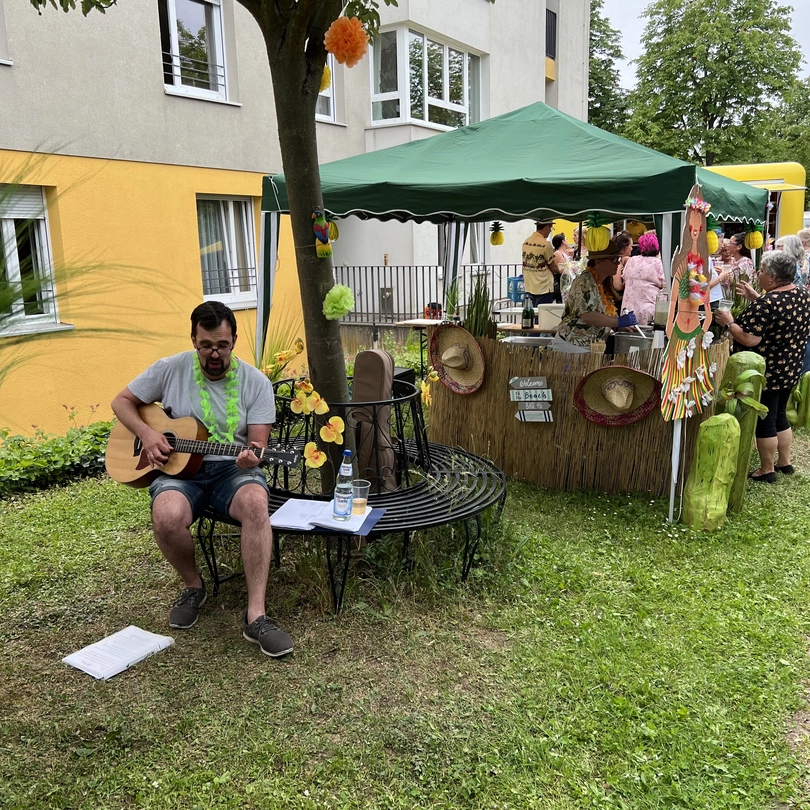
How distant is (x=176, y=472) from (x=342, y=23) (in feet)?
7.08

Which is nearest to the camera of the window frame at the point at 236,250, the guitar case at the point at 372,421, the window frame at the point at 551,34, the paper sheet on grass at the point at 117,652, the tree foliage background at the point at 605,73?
the paper sheet on grass at the point at 117,652

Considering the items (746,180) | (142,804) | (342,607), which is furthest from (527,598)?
(746,180)

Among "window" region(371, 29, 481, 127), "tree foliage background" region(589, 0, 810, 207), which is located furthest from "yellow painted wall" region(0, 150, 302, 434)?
"tree foliage background" region(589, 0, 810, 207)

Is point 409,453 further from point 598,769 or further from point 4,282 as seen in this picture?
point 4,282

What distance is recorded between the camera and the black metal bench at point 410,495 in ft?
11.2

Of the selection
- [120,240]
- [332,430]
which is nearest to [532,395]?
[332,430]

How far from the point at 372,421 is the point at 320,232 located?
40.2 inches

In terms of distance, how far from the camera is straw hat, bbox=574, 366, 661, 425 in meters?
4.91

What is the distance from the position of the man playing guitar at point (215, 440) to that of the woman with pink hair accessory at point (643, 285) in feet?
18.2

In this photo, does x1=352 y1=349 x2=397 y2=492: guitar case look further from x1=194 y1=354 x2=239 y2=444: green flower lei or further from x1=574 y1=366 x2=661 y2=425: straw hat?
x1=574 y1=366 x2=661 y2=425: straw hat

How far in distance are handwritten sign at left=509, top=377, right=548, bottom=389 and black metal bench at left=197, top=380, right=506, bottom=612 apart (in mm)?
971

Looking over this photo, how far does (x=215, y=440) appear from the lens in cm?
337

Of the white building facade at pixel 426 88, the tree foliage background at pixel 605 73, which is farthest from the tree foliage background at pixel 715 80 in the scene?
the white building facade at pixel 426 88

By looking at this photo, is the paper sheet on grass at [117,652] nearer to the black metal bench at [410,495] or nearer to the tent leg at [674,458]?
the black metal bench at [410,495]
